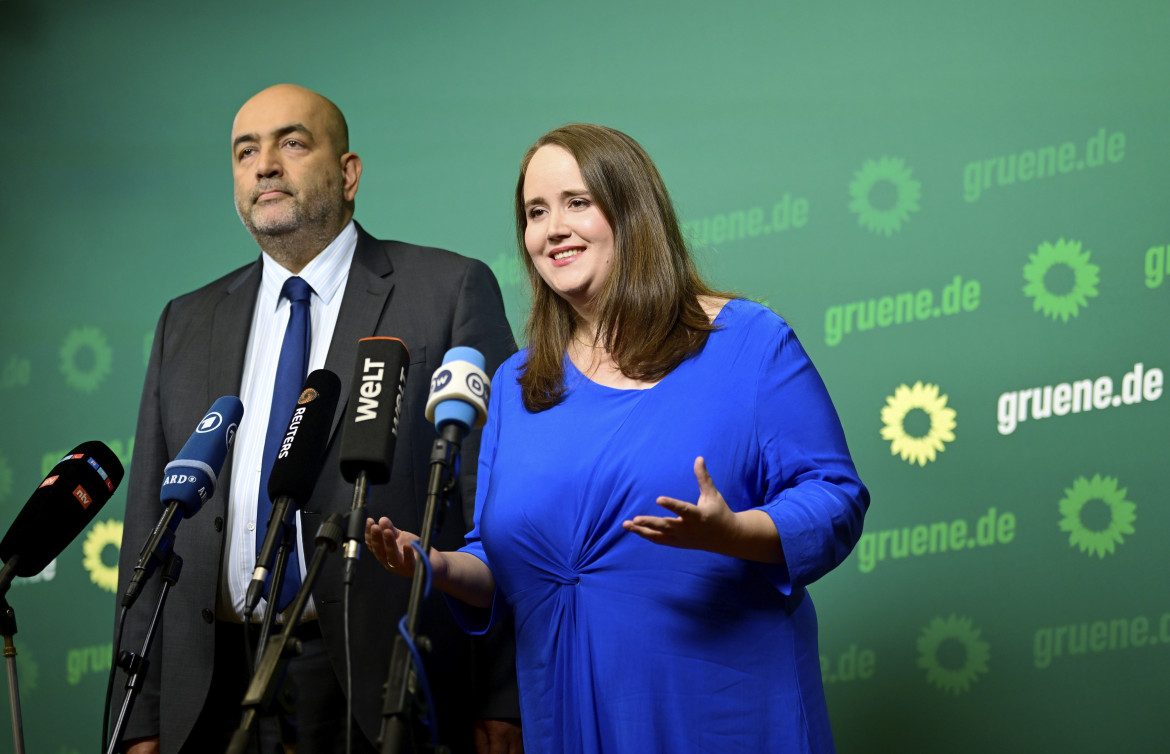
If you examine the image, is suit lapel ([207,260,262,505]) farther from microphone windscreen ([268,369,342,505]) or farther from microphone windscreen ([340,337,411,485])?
microphone windscreen ([340,337,411,485])

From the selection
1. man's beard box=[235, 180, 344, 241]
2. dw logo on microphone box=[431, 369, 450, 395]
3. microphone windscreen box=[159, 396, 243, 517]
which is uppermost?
man's beard box=[235, 180, 344, 241]

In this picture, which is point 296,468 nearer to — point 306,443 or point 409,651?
point 306,443

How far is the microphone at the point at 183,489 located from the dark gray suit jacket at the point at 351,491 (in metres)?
0.54

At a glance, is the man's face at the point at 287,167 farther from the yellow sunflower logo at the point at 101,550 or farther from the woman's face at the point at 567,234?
the yellow sunflower logo at the point at 101,550

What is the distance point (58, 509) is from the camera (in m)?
1.73

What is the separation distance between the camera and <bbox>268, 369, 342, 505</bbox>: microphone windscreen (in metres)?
1.44

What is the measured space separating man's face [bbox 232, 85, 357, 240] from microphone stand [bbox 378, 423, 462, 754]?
1.48m

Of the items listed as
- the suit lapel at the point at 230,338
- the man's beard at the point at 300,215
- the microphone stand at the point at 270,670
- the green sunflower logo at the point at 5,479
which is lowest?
the microphone stand at the point at 270,670

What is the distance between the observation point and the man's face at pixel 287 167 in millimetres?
2627

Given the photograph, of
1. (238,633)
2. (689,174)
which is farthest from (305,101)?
(238,633)

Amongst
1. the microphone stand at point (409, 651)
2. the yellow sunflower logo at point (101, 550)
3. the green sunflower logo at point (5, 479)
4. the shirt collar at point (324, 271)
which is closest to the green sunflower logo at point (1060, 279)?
the shirt collar at point (324, 271)

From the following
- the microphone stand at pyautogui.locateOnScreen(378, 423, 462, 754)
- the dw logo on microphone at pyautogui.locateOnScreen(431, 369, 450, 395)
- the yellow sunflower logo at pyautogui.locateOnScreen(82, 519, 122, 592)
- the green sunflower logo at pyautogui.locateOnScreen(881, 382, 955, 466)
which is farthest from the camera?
the yellow sunflower logo at pyautogui.locateOnScreen(82, 519, 122, 592)

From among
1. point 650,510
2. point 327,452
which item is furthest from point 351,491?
point 650,510

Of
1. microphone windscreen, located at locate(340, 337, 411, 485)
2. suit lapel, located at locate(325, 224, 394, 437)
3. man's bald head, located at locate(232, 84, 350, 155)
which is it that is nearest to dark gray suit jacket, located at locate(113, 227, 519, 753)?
suit lapel, located at locate(325, 224, 394, 437)
